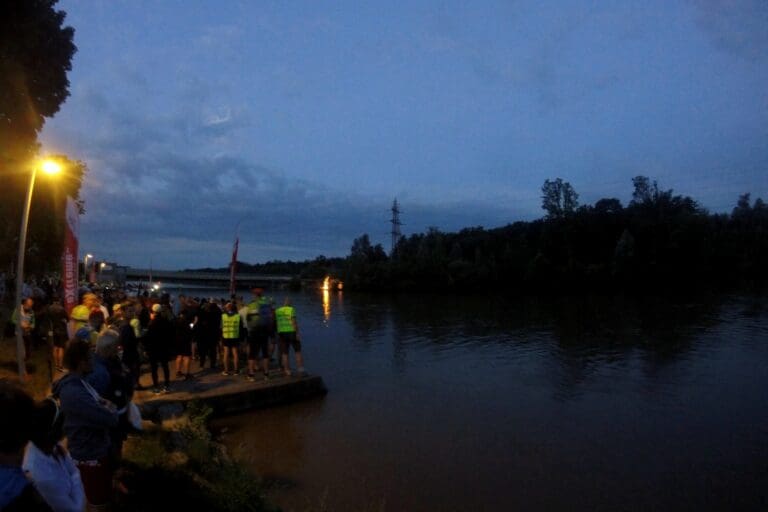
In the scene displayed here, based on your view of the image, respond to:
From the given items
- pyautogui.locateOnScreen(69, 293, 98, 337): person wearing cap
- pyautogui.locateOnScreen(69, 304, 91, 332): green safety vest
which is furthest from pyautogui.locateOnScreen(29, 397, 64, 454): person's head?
pyautogui.locateOnScreen(69, 304, 91, 332): green safety vest

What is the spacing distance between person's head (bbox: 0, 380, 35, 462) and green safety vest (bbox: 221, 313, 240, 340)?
1079cm

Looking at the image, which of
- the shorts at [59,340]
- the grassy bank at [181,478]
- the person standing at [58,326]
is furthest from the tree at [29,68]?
the grassy bank at [181,478]

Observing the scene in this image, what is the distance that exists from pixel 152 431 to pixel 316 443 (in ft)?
12.7

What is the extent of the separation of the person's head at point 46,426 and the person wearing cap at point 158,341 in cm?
892

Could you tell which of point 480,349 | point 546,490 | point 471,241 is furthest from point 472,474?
point 471,241

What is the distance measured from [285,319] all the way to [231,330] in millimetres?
1248

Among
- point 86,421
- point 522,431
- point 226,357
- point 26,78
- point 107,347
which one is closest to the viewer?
point 86,421

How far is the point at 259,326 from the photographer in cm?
1288

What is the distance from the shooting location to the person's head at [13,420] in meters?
2.42

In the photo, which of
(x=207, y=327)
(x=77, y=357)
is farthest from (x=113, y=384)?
(x=207, y=327)

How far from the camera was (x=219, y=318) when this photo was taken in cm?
1398

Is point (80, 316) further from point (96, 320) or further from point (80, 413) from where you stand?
point (80, 413)

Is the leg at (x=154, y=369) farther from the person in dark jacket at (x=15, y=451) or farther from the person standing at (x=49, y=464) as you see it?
the person in dark jacket at (x=15, y=451)

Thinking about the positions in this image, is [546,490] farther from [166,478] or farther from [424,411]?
[166,478]
